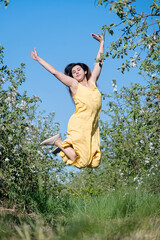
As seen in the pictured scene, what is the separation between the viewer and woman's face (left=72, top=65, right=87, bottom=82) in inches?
197

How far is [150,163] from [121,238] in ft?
16.0

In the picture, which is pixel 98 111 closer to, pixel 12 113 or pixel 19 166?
pixel 12 113

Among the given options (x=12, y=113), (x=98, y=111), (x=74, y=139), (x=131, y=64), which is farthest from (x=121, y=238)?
(x=12, y=113)

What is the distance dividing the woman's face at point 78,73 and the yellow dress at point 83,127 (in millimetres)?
226

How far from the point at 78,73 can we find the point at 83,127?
0.86 meters

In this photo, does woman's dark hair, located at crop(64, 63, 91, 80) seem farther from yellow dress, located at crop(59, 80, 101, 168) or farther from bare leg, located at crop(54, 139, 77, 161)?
bare leg, located at crop(54, 139, 77, 161)

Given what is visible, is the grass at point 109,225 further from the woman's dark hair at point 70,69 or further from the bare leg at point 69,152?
the woman's dark hair at point 70,69

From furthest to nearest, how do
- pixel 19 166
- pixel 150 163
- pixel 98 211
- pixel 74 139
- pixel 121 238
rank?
1. pixel 150 163
2. pixel 19 166
3. pixel 74 139
4. pixel 98 211
5. pixel 121 238

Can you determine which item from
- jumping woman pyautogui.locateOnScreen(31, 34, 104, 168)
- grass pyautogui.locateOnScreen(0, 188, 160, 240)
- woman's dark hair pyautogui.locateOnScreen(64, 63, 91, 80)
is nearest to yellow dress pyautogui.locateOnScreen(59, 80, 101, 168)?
jumping woman pyautogui.locateOnScreen(31, 34, 104, 168)

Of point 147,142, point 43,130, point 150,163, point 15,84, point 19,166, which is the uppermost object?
point 15,84

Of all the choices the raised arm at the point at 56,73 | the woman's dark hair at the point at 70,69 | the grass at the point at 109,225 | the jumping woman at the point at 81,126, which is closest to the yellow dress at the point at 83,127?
the jumping woman at the point at 81,126

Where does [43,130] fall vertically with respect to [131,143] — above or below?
above

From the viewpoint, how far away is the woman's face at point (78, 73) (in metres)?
5.01

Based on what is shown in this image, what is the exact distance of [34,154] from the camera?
6.45 m
